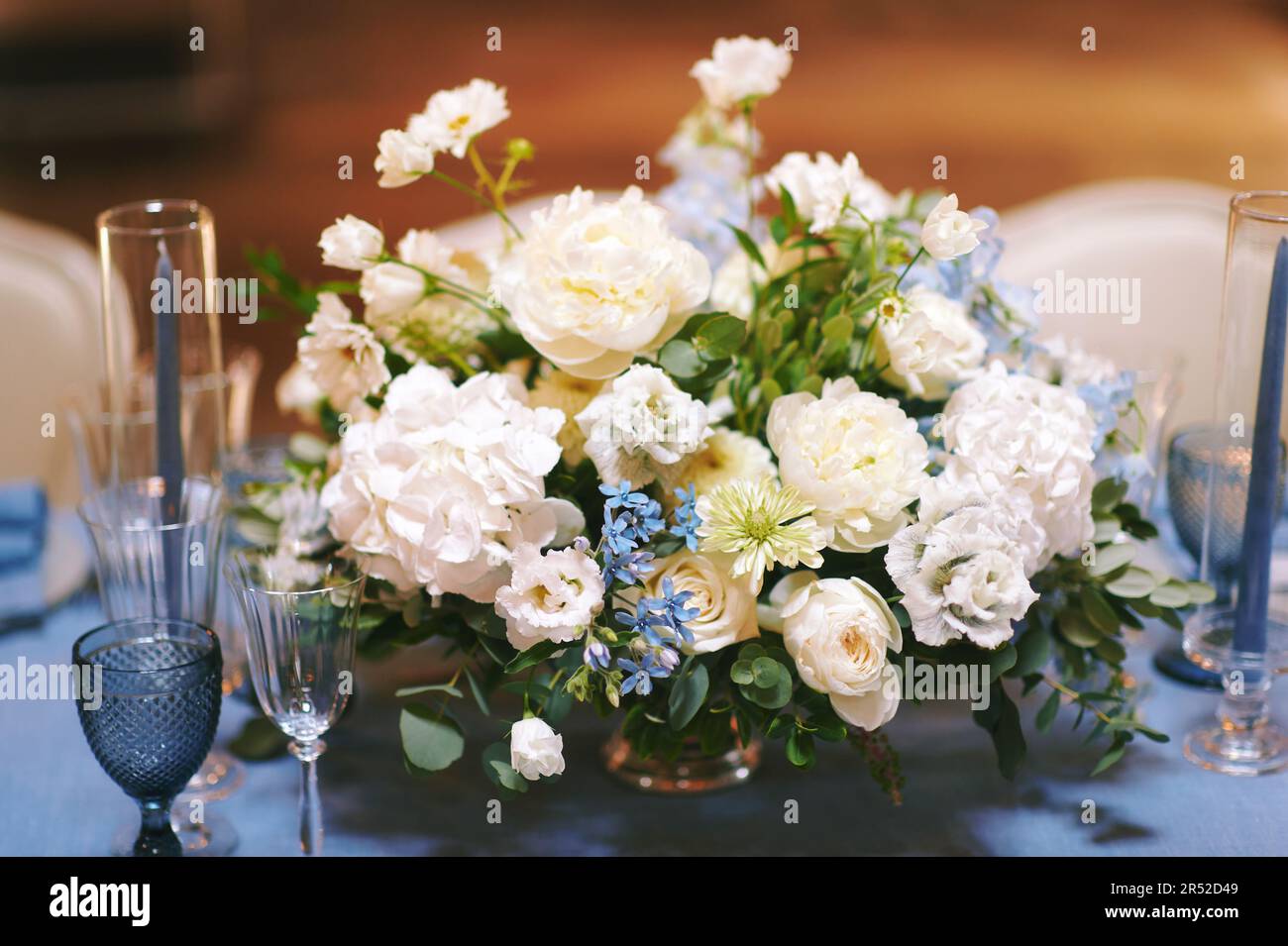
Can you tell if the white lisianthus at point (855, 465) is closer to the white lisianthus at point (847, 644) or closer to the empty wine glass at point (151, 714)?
the white lisianthus at point (847, 644)

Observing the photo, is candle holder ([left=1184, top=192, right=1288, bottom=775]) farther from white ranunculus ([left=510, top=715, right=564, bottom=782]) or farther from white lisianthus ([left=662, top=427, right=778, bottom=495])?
white ranunculus ([left=510, top=715, right=564, bottom=782])

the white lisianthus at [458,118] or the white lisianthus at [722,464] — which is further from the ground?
the white lisianthus at [458,118]

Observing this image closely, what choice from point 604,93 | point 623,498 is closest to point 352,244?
point 623,498

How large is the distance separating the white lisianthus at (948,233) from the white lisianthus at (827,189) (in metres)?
0.10

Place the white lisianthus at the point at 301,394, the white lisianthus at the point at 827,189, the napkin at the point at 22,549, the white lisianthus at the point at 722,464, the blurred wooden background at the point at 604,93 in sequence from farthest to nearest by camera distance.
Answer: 1. the blurred wooden background at the point at 604,93
2. the white lisianthus at the point at 301,394
3. the napkin at the point at 22,549
4. the white lisianthus at the point at 827,189
5. the white lisianthus at the point at 722,464

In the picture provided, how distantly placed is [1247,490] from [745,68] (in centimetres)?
54

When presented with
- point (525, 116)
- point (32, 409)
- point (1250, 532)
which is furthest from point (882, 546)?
point (525, 116)

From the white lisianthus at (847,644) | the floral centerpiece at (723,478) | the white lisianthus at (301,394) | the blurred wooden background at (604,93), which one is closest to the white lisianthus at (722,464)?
the floral centerpiece at (723,478)

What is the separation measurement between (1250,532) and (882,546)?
0.96 ft

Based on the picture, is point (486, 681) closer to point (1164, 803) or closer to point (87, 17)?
point (1164, 803)

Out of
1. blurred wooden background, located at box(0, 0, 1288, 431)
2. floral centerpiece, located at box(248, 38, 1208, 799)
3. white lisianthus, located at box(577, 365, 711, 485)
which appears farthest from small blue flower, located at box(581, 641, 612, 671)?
blurred wooden background, located at box(0, 0, 1288, 431)

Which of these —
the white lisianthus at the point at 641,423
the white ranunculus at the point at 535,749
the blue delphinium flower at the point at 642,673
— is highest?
the white lisianthus at the point at 641,423

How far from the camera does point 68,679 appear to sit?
126 cm

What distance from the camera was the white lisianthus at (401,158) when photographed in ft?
3.70
